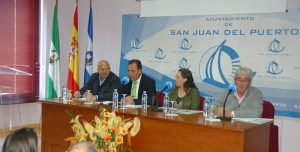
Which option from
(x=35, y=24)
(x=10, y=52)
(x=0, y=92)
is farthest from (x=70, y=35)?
(x=0, y=92)

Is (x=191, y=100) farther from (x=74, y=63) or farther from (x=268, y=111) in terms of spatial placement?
(x=74, y=63)

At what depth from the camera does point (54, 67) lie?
19.8 feet

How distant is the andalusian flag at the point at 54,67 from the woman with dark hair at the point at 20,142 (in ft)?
15.8

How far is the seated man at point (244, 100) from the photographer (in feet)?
10.3

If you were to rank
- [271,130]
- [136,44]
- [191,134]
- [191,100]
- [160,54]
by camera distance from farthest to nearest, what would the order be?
[136,44]
[160,54]
[191,100]
[271,130]
[191,134]

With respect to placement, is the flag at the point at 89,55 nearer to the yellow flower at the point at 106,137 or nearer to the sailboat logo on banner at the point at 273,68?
the sailboat logo on banner at the point at 273,68

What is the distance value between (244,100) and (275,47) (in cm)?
150

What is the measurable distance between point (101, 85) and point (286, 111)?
2.65 meters

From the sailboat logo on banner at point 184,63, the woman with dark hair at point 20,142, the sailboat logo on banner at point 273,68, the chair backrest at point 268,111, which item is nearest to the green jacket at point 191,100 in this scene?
A: the chair backrest at point 268,111

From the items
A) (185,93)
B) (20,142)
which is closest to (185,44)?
(185,93)

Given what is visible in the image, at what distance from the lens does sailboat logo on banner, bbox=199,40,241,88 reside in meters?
4.80

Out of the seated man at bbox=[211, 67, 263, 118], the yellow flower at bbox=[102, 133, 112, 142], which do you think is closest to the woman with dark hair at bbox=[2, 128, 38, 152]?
the yellow flower at bbox=[102, 133, 112, 142]

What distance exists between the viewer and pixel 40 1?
623cm

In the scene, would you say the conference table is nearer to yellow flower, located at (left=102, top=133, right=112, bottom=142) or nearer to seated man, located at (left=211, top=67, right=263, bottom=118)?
seated man, located at (left=211, top=67, right=263, bottom=118)
